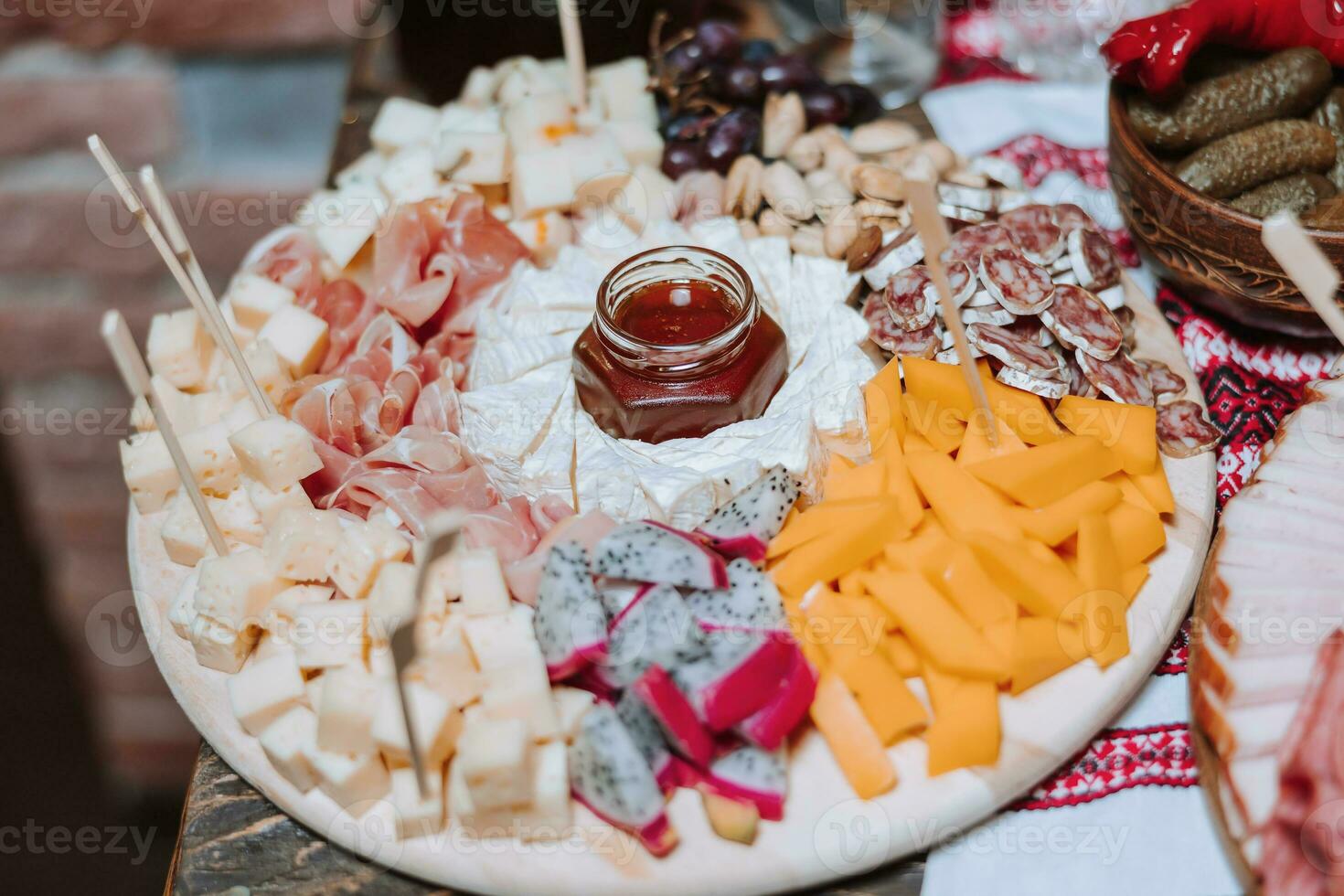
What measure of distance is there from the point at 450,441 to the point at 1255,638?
91cm

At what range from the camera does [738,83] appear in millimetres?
1801

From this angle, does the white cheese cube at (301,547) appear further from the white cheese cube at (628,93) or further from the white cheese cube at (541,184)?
the white cheese cube at (628,93)

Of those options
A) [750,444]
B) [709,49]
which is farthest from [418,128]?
[750,444]

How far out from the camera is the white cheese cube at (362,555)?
117 centimetres

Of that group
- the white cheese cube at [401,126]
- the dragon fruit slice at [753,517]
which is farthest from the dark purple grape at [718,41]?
the dragon fruit slice at [753,517]

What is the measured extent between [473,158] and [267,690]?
88 centimetres

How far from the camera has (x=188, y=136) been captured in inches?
88.7

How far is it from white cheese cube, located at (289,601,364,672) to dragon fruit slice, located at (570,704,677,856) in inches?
9.6

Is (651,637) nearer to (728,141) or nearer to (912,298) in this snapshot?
(912,298)

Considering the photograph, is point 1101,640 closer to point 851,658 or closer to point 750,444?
point 851,658

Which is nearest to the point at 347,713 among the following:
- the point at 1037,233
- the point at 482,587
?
the point at 482,587

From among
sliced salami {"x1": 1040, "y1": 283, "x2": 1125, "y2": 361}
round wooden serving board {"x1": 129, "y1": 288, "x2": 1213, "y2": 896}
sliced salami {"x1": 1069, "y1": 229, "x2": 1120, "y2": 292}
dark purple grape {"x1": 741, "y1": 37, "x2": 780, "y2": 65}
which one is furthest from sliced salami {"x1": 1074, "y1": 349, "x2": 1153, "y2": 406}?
dark purple grape {"x1": 741, "y1": 37, "x2": 780, "y2": 65}

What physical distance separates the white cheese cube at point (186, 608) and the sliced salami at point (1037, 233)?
41.4 inches

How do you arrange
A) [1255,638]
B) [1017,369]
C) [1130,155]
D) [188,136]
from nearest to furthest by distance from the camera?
[1255,638] < [1017,369] < [1130,155] < [188,136]
